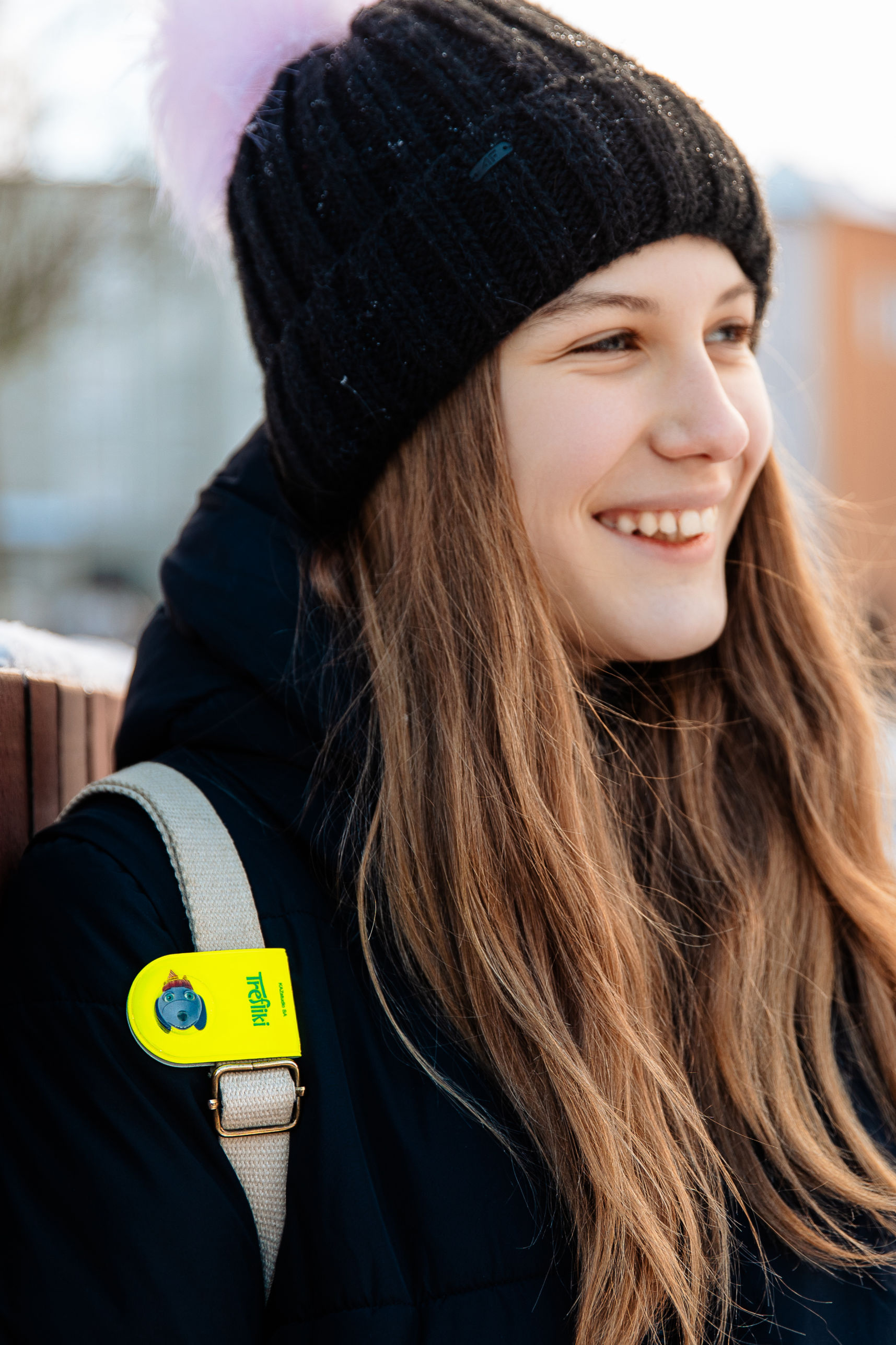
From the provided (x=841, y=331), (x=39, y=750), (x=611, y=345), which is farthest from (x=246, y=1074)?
(x=841, y=331)

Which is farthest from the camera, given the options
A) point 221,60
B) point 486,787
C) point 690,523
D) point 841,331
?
point 841,331

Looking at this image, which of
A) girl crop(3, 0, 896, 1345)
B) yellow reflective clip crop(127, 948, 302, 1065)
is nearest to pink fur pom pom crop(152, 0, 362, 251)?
girl crop(3, 0, 896, 1345)

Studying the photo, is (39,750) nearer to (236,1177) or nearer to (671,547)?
(236,1177)

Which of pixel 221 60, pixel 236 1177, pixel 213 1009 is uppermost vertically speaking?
pixel 221 60

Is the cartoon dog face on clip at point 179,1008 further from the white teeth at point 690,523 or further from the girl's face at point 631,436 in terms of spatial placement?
the white teeth at point 690,523

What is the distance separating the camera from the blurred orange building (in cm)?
1620

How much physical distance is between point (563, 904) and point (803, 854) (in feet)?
1.80

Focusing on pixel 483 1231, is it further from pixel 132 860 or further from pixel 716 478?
pixel 716 478

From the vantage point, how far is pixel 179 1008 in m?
1.14

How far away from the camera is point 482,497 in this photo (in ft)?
4.85

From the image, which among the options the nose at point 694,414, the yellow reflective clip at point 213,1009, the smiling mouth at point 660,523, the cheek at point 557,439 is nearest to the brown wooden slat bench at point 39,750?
the yellow reflective clip at point 213,1009

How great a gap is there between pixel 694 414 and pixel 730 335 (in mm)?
244

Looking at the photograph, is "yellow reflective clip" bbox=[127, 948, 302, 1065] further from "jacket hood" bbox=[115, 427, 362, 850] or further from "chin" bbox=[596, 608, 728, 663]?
"chin" bbox=[596, 608, 728, 663]

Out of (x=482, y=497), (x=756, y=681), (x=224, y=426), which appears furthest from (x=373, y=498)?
(x=224, y=426)
